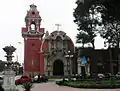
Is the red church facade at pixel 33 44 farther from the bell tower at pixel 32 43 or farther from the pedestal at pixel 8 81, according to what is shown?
the pedestal at pixel 8 81

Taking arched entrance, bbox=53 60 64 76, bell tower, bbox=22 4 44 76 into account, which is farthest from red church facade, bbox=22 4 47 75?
arched entrance, bbox=53 60 64 76

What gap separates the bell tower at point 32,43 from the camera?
6488 centimetres

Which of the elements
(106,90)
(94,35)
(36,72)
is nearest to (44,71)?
(36,72)

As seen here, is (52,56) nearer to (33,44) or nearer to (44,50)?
(44,50)

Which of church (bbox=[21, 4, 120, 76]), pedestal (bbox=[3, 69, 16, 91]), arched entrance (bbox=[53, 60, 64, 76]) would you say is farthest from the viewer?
arched entrance (bbox=[53, 60, 64, 76])

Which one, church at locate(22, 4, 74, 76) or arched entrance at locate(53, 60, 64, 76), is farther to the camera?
arched entrance at locate(53, 60, 64, 76)

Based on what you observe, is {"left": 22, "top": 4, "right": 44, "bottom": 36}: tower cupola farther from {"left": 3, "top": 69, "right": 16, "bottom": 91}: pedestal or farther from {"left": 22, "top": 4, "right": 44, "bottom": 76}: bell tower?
{"left": 3, "top": 69, "right": 16, "bottom": 91}: pedestal

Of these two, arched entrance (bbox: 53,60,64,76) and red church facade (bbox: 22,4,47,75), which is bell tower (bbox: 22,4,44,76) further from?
arched entrance (bbox: 53,60,64,76)

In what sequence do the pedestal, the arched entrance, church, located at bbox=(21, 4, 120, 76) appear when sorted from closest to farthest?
1. the pedestal
2. church, located at bbox=(21, 4, 120, 76)
3. the arched entrance

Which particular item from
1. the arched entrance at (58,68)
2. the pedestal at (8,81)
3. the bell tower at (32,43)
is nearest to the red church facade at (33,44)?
the bell tower at (32,43)

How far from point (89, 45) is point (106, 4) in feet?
136

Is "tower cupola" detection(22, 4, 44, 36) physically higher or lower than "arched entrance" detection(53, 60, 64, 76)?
higher

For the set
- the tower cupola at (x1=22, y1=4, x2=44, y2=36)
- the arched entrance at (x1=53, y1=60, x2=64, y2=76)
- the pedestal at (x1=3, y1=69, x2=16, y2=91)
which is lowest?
the pedestal at (x1=3, y1=69, x2=16, y2=91)

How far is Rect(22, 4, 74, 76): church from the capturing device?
64000mm
